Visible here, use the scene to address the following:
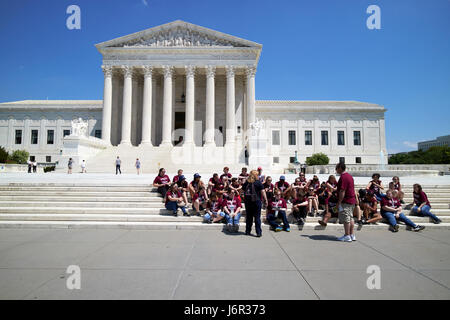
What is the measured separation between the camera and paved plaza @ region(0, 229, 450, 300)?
11.9 feet

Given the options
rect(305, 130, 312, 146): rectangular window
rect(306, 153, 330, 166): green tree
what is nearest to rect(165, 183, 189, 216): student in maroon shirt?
rect(306, 153, 330, 166): green tree

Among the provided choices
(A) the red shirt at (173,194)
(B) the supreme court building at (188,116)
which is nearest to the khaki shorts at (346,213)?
(A) the red shirt at (173,194)

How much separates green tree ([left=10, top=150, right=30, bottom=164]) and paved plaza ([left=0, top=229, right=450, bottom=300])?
155ft

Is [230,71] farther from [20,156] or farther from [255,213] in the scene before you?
[20,156]

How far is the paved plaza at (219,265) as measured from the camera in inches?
143

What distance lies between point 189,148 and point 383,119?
39.8 meters

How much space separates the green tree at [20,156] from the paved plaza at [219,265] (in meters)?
47.2

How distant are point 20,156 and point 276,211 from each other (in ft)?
173

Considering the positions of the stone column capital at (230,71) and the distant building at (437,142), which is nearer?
the stone column capital at (230,71)

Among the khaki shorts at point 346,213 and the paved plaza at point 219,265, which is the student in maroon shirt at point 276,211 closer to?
the paved plaza at point 219,265

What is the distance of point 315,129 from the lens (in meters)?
50.7

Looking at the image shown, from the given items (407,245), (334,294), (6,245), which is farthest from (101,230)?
(407,245)

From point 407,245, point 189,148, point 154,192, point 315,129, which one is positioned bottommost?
point 407,245

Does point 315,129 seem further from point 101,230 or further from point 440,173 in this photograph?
point 101,230
